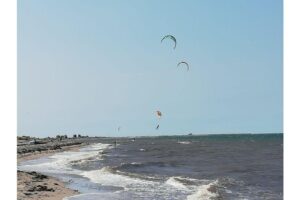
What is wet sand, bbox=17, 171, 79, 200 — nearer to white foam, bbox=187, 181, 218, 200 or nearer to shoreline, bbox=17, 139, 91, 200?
shoreline, bbox=17, 139, 91, 200

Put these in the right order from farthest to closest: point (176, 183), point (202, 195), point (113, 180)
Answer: point (113, 180)
point (176, 183)
point (202, 195)

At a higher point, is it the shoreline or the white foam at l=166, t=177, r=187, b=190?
the shoreline

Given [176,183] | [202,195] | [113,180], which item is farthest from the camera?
[113,180]

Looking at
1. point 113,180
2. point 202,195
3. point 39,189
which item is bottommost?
point 113,180

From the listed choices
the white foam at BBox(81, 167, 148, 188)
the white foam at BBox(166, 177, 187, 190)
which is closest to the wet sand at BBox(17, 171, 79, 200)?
the white foam at BBox(81, 167, 148, 188)

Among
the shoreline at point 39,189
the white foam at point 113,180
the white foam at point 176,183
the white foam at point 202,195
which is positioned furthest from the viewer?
the white foam at point 113,180

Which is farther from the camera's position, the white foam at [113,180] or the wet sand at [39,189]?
the white foam at [113,180]

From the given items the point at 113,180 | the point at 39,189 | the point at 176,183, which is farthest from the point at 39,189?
the point at 176,183

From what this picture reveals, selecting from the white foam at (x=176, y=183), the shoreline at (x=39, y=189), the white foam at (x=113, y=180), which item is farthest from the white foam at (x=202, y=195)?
the shoreline at (x=39, y=189)

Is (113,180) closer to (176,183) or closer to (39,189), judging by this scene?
(176,183)

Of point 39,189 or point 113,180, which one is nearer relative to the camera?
point 39,189

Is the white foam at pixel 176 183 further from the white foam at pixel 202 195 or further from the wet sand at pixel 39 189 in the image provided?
the wet sand at pixel 39 189
